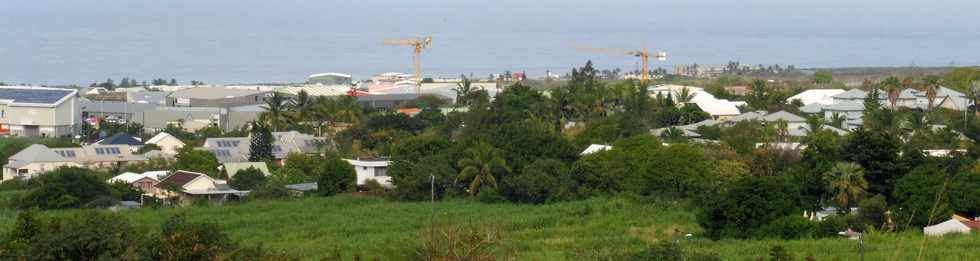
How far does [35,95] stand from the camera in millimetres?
51312

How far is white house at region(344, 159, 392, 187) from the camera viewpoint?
33.6 metres

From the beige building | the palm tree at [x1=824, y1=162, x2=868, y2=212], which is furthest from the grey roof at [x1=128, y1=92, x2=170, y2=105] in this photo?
the palm tree at [x1=824, y1=162, x2=868, y2=212]

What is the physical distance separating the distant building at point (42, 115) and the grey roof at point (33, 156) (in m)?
11.1

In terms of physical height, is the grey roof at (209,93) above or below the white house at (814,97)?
below

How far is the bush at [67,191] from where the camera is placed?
94.2 ft

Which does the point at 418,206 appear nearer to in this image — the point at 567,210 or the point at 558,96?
the point at 567,210

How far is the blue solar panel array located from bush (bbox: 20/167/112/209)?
20.6 metres

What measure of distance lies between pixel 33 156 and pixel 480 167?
13.6m

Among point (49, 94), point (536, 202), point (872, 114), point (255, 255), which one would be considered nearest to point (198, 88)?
point (49, 94)

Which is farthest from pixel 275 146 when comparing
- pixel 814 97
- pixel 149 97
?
pixel 149 97

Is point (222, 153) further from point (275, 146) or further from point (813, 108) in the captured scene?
point (813, 108)

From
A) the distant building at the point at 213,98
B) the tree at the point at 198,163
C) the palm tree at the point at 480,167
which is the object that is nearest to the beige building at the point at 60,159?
the tree at the point at 198,163

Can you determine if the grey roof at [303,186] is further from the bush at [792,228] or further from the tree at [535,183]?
the bush at [792,228]

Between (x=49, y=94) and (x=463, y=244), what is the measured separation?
132 ft
